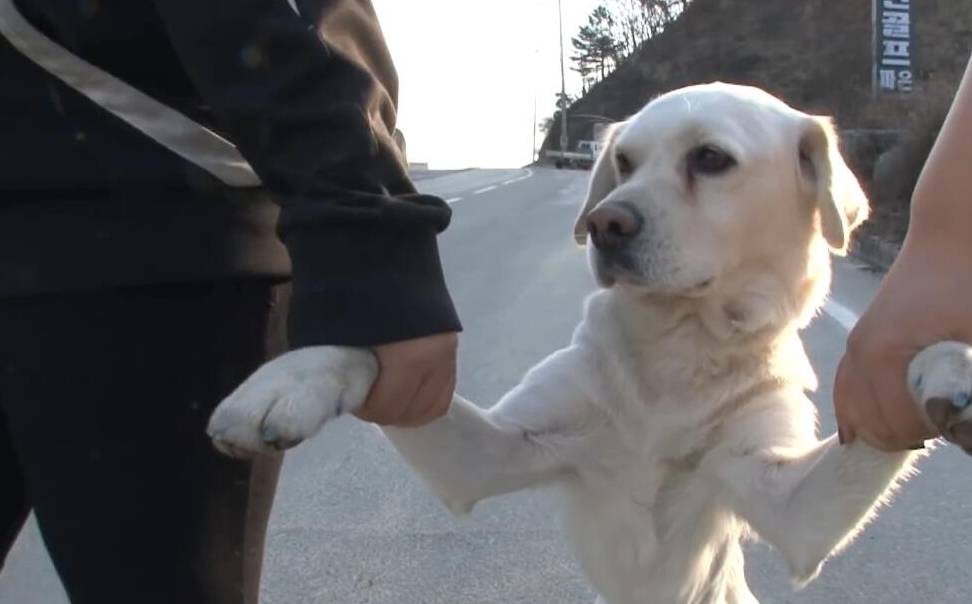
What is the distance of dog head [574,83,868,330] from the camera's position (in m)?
2.89

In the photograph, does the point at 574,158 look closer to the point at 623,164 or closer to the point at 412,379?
the point at 623,164

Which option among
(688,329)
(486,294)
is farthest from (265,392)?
(486,294)

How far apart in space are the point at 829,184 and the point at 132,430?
188 centimetres

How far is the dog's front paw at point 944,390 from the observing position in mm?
1595

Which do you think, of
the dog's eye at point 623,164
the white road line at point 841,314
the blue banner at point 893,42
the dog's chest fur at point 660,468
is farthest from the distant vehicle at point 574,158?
the dog's chest fur at point 660,468

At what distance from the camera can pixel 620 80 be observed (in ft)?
218

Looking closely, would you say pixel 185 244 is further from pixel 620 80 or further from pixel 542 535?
pixel 620 80

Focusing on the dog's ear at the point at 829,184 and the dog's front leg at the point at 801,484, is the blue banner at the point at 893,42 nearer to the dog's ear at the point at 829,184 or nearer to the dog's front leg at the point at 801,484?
the dog's ear at the point at 829,184

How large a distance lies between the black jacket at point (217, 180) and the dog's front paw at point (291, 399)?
0.04 m

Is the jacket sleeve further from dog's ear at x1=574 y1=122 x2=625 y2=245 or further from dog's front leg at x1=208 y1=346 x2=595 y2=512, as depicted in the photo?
dog's ear at x1=574 y1=122 x2=625 y2=245

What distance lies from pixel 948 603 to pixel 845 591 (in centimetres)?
30

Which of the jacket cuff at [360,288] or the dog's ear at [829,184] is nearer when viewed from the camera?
the jacket cuff at [360,288]

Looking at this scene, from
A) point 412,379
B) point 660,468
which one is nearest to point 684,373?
point 660,468

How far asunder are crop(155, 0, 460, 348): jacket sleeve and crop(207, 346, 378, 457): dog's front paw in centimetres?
3
